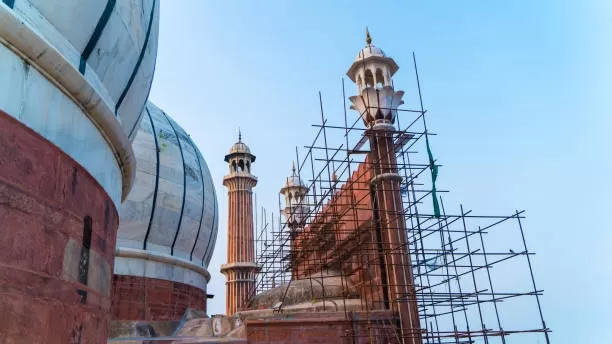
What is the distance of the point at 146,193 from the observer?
9266 mm

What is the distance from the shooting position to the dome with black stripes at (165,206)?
898 centimetres

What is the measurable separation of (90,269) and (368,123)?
9.30 metres

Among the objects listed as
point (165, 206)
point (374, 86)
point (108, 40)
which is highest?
point (374, 86)

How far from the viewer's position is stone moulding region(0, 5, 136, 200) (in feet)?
7.86

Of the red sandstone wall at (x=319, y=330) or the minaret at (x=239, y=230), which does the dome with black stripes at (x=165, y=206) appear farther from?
the minaret at (x=239, y=230)

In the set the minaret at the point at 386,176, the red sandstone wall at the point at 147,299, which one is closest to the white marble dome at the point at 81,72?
the red sandstone wall at the point at 147,299

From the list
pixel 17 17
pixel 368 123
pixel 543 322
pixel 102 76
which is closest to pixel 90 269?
→ pixel 102 76

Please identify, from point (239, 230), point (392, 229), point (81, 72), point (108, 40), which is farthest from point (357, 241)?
point (239, 230)

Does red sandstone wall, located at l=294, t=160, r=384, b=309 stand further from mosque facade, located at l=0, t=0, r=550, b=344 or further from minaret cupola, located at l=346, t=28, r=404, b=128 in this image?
minaret cupola, located at l=346, t=28, r=404, b=128

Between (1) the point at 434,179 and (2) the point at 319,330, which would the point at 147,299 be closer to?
(2) the point at 319,330

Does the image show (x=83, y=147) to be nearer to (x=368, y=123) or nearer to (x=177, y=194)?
(x=177, y=194)

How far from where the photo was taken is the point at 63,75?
2.77m

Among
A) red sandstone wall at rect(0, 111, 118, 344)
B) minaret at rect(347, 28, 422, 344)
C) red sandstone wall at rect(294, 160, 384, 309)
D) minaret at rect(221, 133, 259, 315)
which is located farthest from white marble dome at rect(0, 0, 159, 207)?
minaret at rect(221, 133, 259, 315)

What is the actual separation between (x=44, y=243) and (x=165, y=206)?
7.16 m
